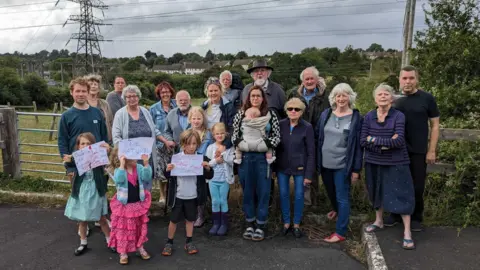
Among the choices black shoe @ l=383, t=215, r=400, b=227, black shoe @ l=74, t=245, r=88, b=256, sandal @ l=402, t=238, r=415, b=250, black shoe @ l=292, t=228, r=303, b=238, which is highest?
black shoe @ l=383, t=215, r=400, b=227

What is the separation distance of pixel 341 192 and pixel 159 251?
2.34m

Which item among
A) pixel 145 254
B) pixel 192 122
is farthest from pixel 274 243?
pixel 192 122

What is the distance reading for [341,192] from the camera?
4375mm

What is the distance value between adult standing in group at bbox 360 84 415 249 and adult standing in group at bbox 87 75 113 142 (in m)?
3.51

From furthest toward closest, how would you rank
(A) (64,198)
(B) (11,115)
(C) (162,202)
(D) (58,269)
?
1. (B) (11,115)
2. (A) (64,198)
3. (C) (162,202)
4. (D) (58,269)

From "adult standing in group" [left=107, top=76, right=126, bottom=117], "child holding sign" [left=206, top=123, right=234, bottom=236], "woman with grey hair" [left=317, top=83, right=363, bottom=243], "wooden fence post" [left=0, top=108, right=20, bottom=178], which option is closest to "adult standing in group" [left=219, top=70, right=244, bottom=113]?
"child holding sign" [left=206, top=123, right=234, bottom=236]

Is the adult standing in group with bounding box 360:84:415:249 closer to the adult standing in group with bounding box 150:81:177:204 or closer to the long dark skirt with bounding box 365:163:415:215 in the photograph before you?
the long dark skirt with bounding box 365:163:415:215

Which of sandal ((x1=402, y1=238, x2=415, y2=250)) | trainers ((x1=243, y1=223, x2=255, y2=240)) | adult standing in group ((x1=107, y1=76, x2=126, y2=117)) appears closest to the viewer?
sandal ((x1=402, y1=238, x2=415, y2=250))

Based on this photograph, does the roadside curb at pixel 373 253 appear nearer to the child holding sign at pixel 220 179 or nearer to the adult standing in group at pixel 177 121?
the child holding sign at pixel 220 179

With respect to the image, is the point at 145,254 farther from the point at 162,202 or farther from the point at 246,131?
the point at 246,131

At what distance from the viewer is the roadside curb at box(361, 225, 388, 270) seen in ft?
12.0

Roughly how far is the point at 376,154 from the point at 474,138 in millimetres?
1461

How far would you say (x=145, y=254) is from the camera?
13.3ft

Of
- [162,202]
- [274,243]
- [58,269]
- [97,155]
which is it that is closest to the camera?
[58,269]
